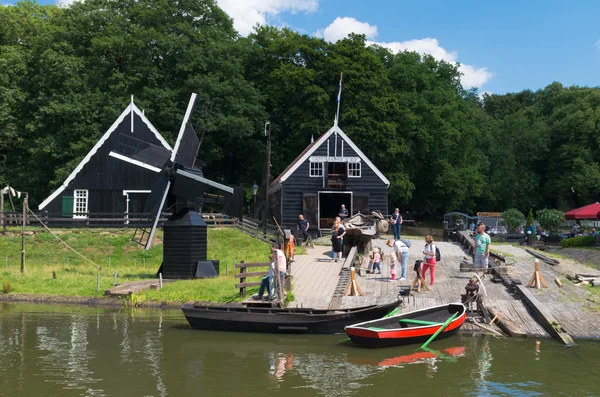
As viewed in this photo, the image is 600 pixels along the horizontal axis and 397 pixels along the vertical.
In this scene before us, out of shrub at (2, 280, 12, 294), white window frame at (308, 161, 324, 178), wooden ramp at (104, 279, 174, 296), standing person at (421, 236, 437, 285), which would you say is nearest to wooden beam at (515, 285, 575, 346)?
standing person at (421, 236, 437, 285)

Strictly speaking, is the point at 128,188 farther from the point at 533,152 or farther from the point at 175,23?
the point at 533,152

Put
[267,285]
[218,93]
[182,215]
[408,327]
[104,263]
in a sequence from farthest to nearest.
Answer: [218,93], [104,263], [182,215], [267,285], [408,327]

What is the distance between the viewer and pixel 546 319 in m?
16.5

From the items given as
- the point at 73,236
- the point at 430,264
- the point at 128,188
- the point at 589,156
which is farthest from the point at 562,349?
the point at 589,156

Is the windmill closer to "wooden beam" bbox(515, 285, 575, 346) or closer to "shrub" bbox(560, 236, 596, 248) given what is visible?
"wooden beam" bbox(515, 285, 575, 346)

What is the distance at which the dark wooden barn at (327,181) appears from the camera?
40.2 metres

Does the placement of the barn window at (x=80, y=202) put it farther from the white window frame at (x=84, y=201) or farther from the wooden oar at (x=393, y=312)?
the wooden oar at (x=393, y=312)

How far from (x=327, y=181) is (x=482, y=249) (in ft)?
64.6

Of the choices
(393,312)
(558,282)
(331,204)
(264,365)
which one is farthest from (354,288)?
(331,204)

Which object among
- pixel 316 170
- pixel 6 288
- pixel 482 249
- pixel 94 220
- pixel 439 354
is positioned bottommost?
pixel 439 354

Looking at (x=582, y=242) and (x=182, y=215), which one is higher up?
(x=182, y=215)

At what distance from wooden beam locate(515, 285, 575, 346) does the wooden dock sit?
0.09 metres

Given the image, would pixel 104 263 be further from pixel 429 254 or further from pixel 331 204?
pixel 331 204

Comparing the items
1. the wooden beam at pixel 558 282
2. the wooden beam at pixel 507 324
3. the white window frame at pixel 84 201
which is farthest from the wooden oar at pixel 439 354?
the white window frame at pixel 84 201
